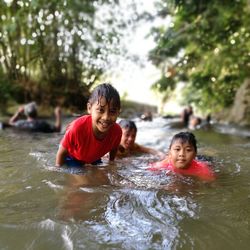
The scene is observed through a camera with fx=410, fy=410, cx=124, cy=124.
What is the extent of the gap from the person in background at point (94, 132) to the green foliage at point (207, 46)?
460cm

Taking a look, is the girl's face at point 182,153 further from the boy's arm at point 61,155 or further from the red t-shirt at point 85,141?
the boy's arm at point 61,155

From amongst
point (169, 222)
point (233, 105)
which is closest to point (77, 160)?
point (169, 222)

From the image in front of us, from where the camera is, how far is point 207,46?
1203 cm

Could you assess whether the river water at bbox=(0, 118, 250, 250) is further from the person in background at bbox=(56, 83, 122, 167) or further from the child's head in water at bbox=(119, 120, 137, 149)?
the child's head in water at bbox=(119, 120, 137, 149)

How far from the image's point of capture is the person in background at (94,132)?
3.79 m

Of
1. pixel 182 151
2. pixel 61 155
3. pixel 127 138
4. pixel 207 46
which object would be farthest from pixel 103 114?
pixel 207 46

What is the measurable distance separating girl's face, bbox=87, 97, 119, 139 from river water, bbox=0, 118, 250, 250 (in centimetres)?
53

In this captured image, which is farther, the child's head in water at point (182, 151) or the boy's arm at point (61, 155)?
the child's head in water at point (182, 151)

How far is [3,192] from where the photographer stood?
11.2 ft

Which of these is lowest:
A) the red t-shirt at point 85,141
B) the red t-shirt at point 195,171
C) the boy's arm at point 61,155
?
the red t-shirt at point 195,171

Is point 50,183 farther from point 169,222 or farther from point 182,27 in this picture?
point 182,27

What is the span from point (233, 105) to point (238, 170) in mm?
9476

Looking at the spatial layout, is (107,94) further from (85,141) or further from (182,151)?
(182,151)

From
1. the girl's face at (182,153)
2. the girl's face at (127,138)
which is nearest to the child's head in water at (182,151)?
the girl's face at (182,153)
